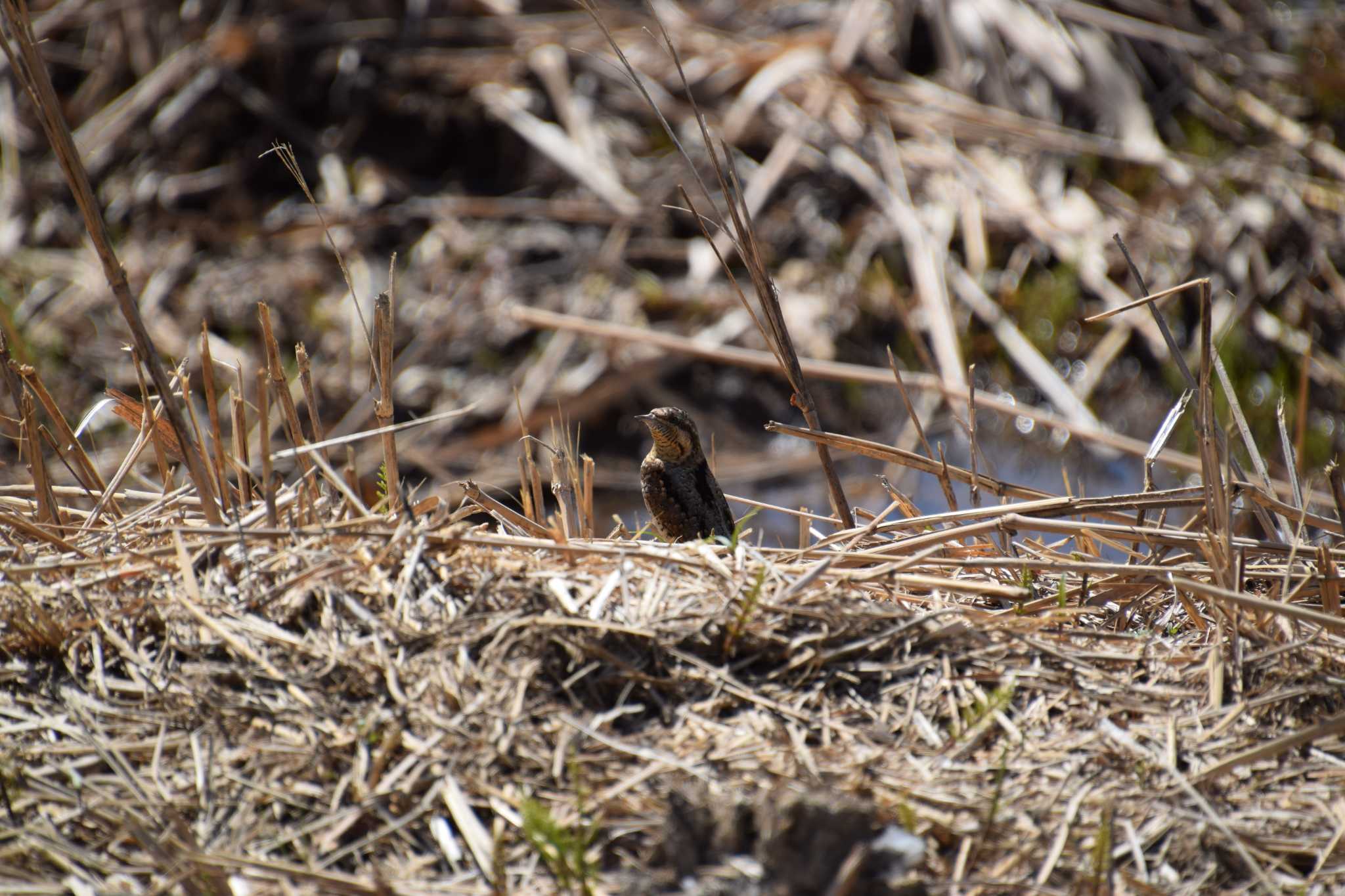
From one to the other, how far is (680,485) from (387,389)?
114 cm

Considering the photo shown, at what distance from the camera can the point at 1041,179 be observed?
26.7 ft

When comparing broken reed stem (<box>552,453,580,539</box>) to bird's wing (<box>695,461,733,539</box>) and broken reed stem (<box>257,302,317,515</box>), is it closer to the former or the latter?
bird's wing (<box>695,461,733,539</box>)

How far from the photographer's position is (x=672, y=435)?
3.78m

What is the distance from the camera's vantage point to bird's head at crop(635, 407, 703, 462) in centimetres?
378

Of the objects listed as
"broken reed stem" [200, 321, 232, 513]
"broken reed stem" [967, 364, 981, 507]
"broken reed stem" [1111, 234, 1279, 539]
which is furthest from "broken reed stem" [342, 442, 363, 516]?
"broken reed stem" [1111, 234, 1279, 539]

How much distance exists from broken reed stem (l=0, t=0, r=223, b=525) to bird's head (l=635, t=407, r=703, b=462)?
1.44 metres

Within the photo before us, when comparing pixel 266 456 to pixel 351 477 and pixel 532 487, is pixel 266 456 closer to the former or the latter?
pixel 351 477

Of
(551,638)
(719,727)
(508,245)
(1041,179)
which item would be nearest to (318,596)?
(551,638)

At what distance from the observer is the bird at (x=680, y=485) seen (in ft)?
12.3

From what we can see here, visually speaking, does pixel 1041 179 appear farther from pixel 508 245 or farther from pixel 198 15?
pixel 198 15

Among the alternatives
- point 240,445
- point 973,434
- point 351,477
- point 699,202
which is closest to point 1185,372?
point 973,434

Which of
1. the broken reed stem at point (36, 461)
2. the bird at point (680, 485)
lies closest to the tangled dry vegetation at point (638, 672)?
the broken reed stem at point (36, 461)

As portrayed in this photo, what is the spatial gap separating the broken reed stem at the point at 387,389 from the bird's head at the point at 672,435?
0.98 metres

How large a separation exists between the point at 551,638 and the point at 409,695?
279mm
